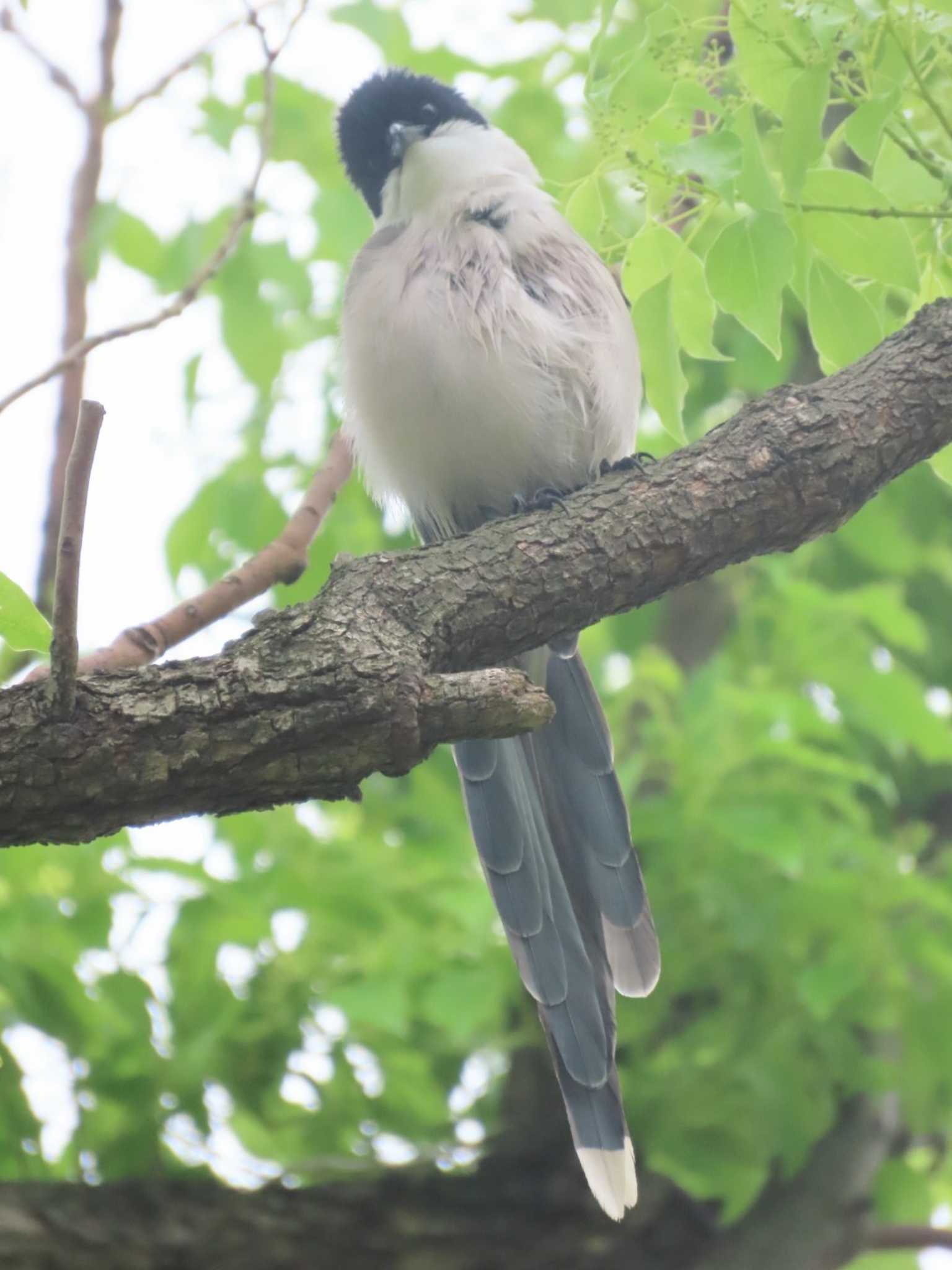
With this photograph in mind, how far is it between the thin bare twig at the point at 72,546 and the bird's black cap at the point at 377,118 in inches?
89.0

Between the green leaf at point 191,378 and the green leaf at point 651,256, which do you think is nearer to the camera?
the green leaf at point 651,256

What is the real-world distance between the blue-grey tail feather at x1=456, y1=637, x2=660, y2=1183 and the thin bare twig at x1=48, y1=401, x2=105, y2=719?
1.48m

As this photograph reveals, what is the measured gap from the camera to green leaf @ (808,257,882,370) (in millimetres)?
2141

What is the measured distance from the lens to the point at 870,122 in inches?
77.2

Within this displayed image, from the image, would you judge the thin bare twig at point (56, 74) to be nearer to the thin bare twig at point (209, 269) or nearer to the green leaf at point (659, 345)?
the thin bare twig at point (209, 269)

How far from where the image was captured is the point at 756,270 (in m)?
2.00

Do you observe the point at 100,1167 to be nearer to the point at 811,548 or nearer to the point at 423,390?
the point at 423,390

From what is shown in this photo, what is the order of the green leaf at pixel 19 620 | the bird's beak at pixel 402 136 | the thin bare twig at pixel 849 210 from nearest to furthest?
the green leaf at pixel 19 620
the thin bare twig at pixel 849 210
the bird's beak at pixel 402 136

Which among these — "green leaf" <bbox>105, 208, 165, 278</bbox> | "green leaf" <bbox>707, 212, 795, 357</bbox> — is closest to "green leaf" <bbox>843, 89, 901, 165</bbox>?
"green leaf" <bbox>707, 212, 795, 357</bbox>

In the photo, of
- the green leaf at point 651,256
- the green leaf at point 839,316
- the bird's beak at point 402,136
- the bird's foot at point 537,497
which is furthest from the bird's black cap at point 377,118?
the green leaf at point 839,316

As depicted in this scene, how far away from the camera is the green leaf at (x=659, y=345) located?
2.18m

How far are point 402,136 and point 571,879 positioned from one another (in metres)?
1.96

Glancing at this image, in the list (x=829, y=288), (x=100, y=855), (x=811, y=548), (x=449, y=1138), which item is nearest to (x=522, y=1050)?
(x=449, y=1138)

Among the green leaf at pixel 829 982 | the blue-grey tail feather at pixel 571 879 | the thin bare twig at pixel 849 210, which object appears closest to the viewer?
the thin bare twig at pixel 849 210
